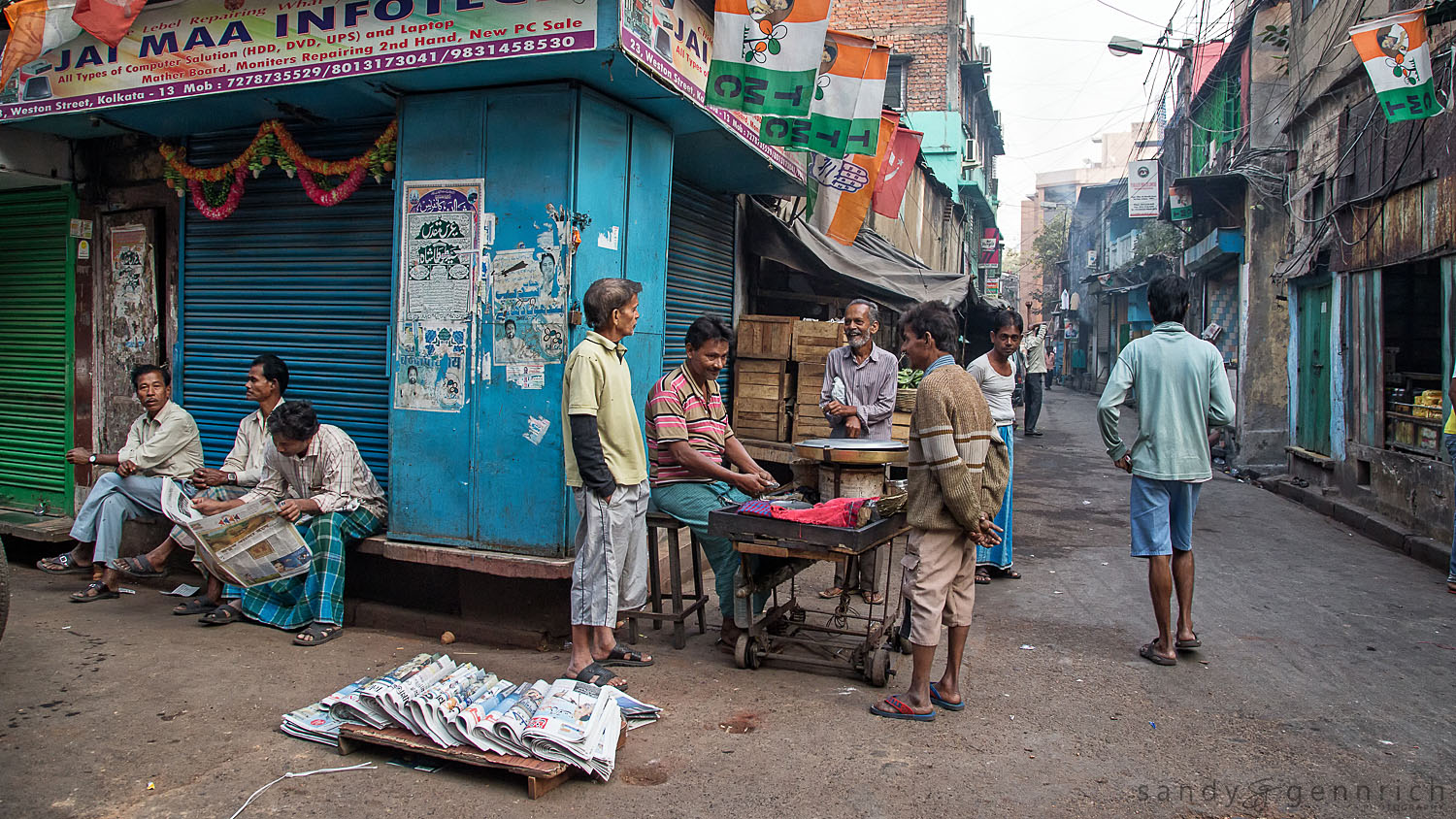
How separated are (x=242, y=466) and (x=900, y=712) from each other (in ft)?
14.4

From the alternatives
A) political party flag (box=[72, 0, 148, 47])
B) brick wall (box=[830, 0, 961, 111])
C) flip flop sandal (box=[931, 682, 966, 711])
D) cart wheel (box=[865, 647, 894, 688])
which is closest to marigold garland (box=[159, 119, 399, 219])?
political party flag (box=[72, 0, 148, 47])

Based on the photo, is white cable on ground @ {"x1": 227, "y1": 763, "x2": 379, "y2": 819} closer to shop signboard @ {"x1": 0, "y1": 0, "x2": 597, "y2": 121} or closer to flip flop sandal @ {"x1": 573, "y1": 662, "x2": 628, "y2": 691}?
flip flop sandal @ {"x1": 573, "y1": 662, "x2": 628, "y2": 691}

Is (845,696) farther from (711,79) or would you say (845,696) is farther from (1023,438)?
(1023,438)

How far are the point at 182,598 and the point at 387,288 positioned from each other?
8.24 ft

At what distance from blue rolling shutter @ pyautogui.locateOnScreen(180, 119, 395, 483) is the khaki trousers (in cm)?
354

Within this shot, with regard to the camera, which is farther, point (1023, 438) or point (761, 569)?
point (1023, 438)

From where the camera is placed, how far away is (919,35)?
2125 cm

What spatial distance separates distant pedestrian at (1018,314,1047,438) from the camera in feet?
53.7

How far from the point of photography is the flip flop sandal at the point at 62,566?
6.71m

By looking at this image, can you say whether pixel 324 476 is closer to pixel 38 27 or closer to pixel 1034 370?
pixel 38 27

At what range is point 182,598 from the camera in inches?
237

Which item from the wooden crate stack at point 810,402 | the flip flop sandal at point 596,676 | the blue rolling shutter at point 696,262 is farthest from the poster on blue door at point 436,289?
the wooden crate stack at point 810,402

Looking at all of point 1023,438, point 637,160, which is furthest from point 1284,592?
point 1023,438

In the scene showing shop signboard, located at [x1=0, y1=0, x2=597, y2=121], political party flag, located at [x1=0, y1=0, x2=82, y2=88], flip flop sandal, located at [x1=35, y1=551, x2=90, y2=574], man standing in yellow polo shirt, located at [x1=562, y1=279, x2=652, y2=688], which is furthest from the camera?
flip flop sandal, located at [x1=35, y1=551, x2=90, y2=574]
